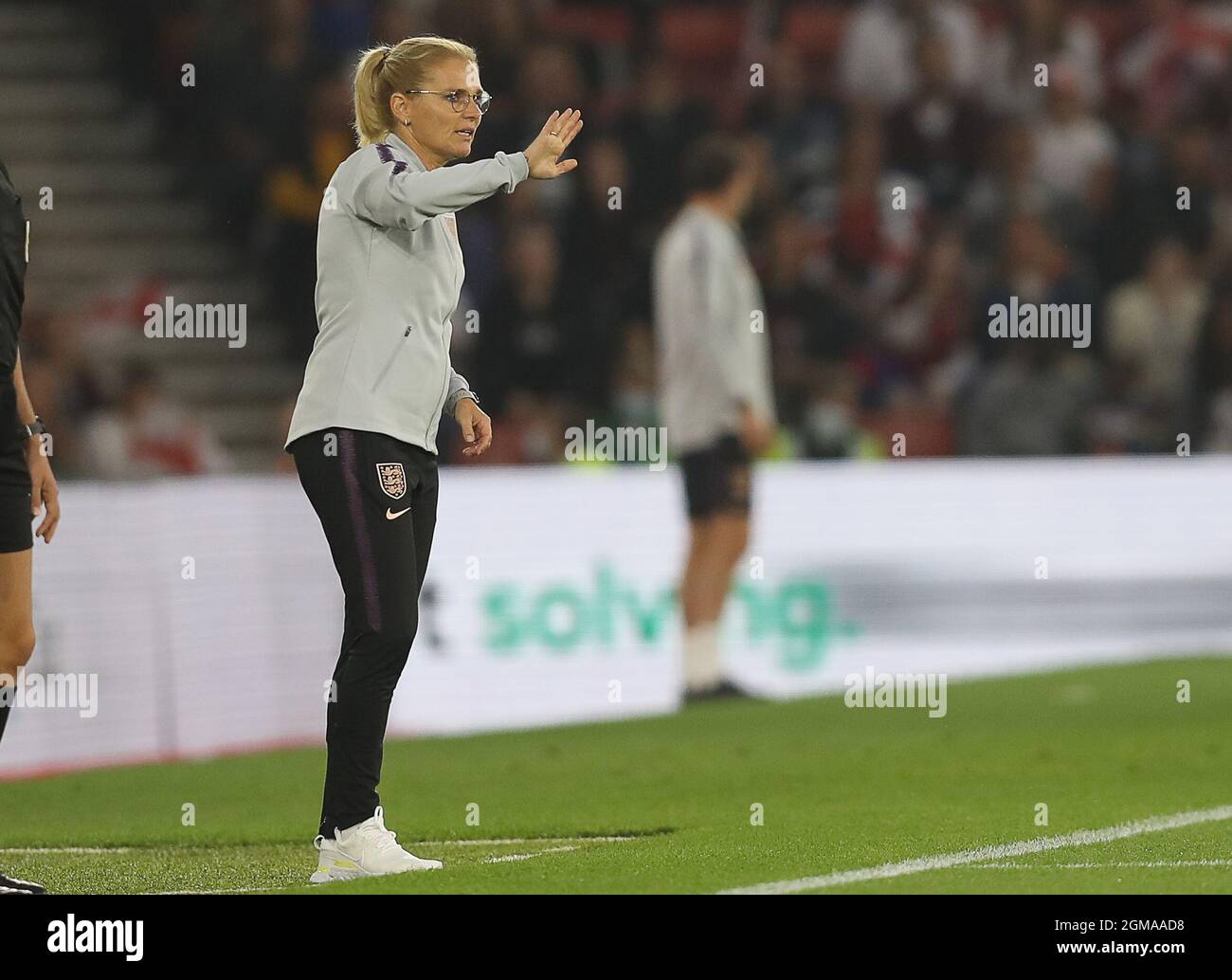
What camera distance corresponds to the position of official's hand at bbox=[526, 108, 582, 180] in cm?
610

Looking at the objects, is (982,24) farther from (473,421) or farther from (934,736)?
(473,421)

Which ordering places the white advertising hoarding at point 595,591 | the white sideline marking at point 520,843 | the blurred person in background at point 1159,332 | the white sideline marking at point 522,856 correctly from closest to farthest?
the white sideline marking at point 520,843, the white sideline marking at point 522,856, the white advertising hoarding at point 595,591, the blurred person in background at point 1159,332

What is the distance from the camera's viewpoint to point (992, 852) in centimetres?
686

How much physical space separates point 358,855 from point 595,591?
6.69 m

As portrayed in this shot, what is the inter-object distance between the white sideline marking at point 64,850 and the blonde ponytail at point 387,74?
8.46 feet

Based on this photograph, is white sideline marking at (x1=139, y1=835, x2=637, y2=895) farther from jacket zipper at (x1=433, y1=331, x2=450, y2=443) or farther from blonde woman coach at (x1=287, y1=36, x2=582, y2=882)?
jacket zipper at (x1=433, y1=331, x2=450, y2=443)

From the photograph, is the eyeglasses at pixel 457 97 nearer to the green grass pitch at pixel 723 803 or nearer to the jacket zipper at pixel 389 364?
the jacket zipper at pixel 389 364

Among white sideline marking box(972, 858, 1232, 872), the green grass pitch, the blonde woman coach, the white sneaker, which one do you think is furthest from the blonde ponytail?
→ white sideline marking box(972, 858, 1232, 872)

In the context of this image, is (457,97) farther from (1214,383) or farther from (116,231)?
(116,231)

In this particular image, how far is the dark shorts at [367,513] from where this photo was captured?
6195 mm

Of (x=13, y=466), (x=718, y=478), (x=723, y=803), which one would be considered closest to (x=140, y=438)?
(x=718, y=478)

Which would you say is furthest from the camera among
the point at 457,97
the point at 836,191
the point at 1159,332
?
the point at 836,191

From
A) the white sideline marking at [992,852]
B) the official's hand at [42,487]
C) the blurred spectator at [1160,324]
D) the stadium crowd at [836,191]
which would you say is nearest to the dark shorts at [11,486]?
the official's hand at [42,487]

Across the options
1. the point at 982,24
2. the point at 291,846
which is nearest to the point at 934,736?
the point at 291,846
